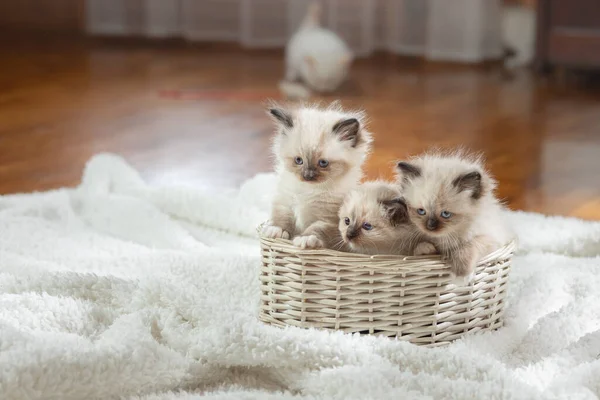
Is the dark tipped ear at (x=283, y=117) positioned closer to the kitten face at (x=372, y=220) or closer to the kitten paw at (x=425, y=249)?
the kitten face at (x=372, y=220)

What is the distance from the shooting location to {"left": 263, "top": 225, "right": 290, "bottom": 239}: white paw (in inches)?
55.7

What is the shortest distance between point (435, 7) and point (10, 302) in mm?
3543

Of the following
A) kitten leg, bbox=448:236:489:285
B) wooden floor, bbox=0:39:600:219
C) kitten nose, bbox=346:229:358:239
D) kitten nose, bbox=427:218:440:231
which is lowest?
wooden floor, bbox=0:39:600:219

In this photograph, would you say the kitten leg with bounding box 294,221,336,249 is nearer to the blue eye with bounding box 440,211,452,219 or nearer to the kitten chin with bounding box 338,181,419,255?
the kitten chin with bounding box 338,181,419,255

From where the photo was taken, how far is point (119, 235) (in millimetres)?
2008

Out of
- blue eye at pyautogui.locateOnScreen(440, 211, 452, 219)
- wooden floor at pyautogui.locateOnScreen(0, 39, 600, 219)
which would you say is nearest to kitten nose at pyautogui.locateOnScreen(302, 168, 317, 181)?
blue eye at pyautogui.locateOnScreen(440, 211, 452, 219)

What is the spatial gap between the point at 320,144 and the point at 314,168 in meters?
0.04

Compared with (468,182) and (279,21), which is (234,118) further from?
(468,182)

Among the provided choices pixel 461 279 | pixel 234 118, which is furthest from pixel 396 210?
pixel 234 118

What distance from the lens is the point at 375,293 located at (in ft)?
4.43

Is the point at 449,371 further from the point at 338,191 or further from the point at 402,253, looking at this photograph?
the point at 338,191

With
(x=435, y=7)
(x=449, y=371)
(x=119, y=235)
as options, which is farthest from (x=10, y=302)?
(x=435, y=7)

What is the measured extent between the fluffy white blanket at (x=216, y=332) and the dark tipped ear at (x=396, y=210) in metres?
0.18

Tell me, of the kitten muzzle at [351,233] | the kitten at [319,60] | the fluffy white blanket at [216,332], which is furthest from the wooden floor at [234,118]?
the kitten muzzle at [351,233]
